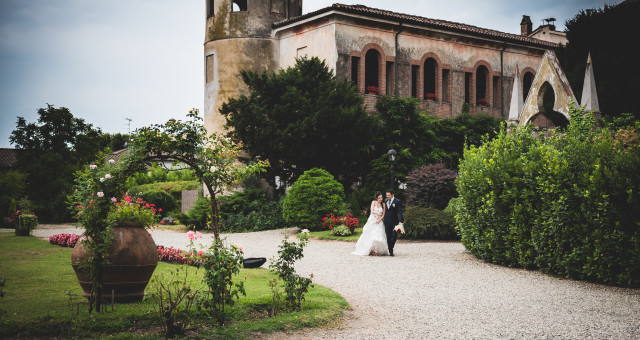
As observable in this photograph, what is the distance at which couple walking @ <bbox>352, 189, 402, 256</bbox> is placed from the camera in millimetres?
14461

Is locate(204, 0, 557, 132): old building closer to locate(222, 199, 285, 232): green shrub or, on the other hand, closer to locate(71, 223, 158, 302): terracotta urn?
locate(222, 199, 285, 232): green shrub

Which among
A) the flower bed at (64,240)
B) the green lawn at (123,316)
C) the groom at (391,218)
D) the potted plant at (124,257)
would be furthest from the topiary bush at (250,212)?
the potted plant at (124,257)

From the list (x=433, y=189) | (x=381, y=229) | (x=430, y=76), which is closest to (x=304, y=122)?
(x=433, y=189)

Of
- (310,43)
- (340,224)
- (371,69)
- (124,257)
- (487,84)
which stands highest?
(310,43)

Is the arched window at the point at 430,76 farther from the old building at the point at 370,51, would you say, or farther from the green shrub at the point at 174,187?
the green shrub at the point at 174,187

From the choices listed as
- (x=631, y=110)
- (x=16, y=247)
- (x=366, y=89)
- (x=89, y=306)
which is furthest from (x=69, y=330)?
(x=631, y=110)

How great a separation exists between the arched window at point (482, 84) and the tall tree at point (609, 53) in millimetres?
4416

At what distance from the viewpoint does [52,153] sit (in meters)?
31.4

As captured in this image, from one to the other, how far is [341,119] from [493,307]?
50.0 feet

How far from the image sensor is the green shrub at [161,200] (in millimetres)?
32594

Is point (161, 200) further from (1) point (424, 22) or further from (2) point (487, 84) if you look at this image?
(2) point (487, 84)

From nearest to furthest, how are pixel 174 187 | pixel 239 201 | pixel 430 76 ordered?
pixel 239 201, pixel 430 76, pixel 174 187

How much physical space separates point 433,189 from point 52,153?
22.3 metres

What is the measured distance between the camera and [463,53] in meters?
31.0
